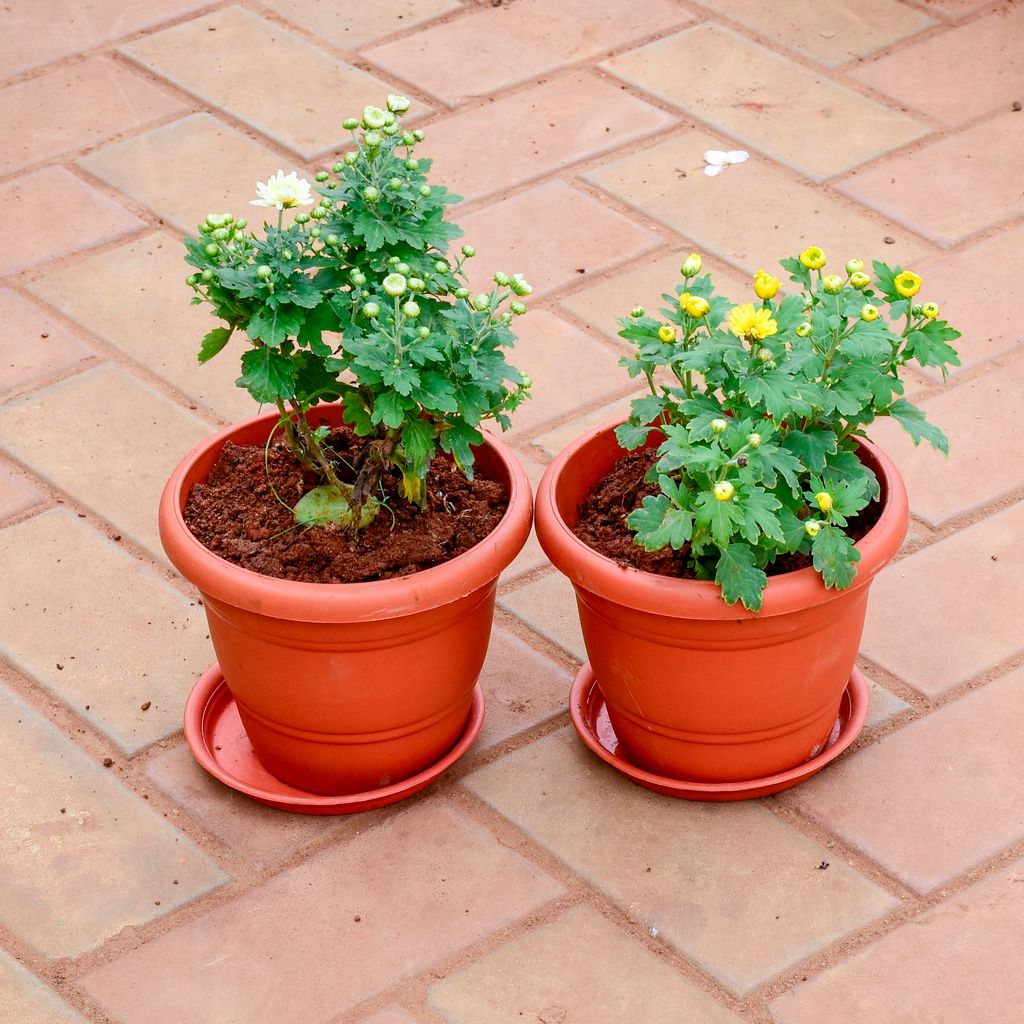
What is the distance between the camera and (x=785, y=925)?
2.22m

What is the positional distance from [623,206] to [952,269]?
2.40 feet

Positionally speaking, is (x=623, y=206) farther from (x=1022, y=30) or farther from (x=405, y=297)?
(x=405, y=297)

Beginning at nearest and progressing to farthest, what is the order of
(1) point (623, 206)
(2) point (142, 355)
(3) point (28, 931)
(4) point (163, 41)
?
(3) point (28, 931) < (2) point (142, 355) < (1) point (623, 206) < (4) point (163, 41)

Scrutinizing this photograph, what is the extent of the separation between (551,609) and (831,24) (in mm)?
2226

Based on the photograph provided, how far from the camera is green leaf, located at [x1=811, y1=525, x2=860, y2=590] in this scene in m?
2.10

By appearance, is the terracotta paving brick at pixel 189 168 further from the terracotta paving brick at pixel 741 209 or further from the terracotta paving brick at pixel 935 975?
the terracotta paving brick at pixel 935 975

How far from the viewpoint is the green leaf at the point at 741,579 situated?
2080mm

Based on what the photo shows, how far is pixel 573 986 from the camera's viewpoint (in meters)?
2.14

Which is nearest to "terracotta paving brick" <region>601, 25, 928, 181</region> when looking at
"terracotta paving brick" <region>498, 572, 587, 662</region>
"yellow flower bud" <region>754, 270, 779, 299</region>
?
"terracotta paving brick" <region>498, 572, 587, 662</region>

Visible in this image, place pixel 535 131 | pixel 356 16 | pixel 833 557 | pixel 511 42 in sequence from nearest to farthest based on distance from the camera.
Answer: pixel 833 557
pixel 535 131
pixel 511 42
pixel 356 16

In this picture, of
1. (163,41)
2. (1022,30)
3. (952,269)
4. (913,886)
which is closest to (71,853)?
(913,886)

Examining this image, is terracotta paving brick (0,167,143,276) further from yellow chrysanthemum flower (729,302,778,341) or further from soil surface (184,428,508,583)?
yellow chrysanthemum flower (729,302,778,341)

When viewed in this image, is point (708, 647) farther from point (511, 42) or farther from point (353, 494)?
point (511, 42)

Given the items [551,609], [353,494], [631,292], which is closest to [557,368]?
[631,292]
